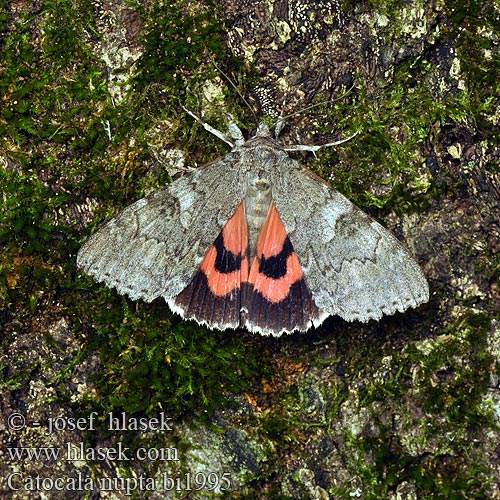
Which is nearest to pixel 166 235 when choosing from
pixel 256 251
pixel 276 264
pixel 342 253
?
pixel 256 251

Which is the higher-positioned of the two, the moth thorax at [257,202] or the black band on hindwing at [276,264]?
the moth thorax at [257,202]

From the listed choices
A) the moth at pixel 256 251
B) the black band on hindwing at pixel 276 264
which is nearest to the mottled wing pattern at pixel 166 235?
the moth at pixel 256 251

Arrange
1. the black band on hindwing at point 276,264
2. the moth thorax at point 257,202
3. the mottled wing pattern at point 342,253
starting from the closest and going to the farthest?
Answer: the mottled wing pattern at point 342,253, the black band on hindwing at point 276,264, the moth thorax at point 257,202

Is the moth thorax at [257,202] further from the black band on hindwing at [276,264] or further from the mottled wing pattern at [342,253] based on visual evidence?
the black band on hindwing at [276,264]

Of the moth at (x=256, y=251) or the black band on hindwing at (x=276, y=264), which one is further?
the black band on hindwing at (x=276, y=264)

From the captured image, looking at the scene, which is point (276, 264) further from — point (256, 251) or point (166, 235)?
point (166, 235)

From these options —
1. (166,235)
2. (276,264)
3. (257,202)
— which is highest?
(257,202)

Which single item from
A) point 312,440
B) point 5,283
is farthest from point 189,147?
point 312,440
